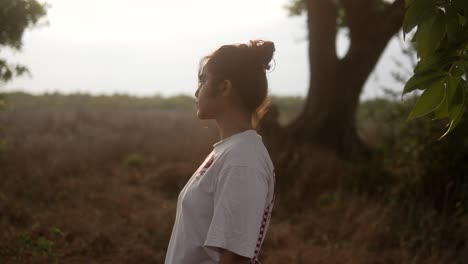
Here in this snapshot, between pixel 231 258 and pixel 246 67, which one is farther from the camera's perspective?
pixel 246 67

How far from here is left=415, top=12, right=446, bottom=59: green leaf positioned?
7.31ft

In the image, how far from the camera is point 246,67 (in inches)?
101

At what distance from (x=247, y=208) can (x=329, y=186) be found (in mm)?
7822

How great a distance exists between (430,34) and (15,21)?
23.7 ft

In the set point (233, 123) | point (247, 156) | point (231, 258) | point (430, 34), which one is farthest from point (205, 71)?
point (430, 34)

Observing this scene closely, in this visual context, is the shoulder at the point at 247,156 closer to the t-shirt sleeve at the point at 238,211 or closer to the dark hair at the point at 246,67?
the t-shirt sleeve at the point at 238,211

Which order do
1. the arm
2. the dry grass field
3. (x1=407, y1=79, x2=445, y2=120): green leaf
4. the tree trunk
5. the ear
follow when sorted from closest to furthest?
1. (x1=407, y1=79, x2=445, y2=120): green leaf
2. the arm
3. the ear
4. the dry grass field
5. the tree trunk

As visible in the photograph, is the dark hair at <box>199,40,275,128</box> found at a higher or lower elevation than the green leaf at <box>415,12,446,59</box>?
lower

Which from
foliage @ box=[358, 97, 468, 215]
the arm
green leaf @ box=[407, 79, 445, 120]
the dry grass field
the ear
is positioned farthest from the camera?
foliage @ box=[358, 97, 468, 215]

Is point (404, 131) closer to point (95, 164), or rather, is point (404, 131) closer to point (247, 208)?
point (95, 164)

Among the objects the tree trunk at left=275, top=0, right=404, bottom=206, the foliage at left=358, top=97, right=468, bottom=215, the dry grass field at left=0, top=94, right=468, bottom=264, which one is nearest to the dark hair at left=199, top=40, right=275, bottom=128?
the dry grass field at left=0, top=94, right=468, bottom=264

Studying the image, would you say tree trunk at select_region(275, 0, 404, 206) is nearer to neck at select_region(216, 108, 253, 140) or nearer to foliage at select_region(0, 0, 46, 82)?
foliage at select_region(0, 0, 46, 82)

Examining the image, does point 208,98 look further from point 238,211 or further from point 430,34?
point 430,34

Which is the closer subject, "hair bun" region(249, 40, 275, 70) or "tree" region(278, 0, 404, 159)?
"hair bun" region(249, 40, 275, 70)
